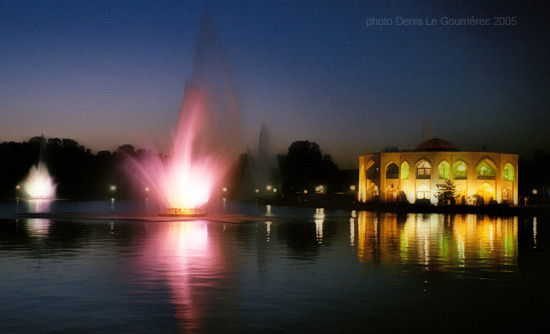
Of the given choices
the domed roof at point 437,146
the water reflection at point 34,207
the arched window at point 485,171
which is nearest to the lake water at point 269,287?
the water reflection at point 34,207

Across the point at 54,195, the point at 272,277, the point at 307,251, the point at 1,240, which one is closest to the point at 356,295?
the point at 272,277

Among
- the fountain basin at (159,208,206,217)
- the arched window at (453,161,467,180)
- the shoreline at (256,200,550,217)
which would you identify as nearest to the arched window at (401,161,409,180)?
the arched window at (453,161,467,180)

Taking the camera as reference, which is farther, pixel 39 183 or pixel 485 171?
pixel 39 183

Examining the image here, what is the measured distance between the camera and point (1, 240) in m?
23.7

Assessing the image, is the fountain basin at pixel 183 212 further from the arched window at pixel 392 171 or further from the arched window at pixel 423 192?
the arched window at pixel 392 171

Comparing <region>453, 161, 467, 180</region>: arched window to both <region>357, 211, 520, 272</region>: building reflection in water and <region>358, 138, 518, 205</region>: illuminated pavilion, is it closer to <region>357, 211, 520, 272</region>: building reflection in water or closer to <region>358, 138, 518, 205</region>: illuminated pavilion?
<region>358, 138, 518, 205</region>: illuminated pavilion

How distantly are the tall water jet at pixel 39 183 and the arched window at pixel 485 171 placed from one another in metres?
76.7

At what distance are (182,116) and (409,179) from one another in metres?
43.8

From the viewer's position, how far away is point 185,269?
15.3 m

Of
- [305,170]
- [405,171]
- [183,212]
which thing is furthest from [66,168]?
[183,212]

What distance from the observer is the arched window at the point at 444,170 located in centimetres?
7938

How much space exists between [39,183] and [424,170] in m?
74.2

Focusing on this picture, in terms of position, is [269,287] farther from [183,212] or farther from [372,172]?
[372,172]

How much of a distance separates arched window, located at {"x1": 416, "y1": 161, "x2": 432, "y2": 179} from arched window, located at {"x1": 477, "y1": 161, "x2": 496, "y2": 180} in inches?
227
